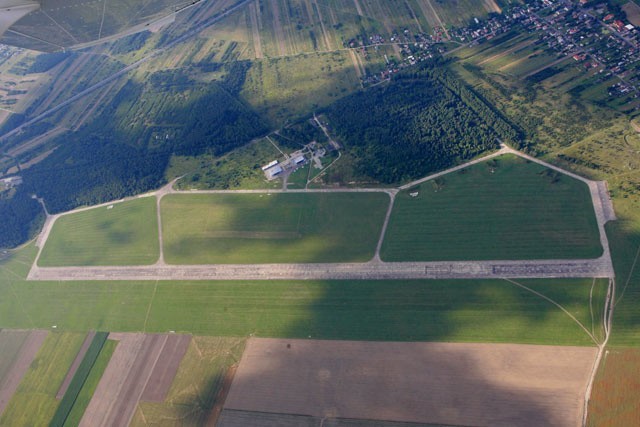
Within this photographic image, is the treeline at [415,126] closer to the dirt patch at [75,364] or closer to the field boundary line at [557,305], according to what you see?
the field boundary line at [557,305]

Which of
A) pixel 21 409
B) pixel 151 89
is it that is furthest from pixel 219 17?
pixel 21 409

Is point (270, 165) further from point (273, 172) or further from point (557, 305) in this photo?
point (557, 305)

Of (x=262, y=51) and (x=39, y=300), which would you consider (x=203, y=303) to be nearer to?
(x=39, y=300)

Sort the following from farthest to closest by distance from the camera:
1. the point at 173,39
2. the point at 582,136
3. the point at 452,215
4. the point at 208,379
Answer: the point at 173,39, the point at 582,136, the point at 452,215, the point at 208,379

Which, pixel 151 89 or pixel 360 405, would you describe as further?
pixel 151 89

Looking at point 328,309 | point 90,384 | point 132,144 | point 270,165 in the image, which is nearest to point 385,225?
point 328,309

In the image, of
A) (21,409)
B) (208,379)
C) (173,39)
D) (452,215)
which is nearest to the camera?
(208,379)

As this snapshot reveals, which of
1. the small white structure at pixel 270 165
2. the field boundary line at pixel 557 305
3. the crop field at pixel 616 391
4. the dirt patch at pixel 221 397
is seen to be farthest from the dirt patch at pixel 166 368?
the crop field at pixel 616 391
